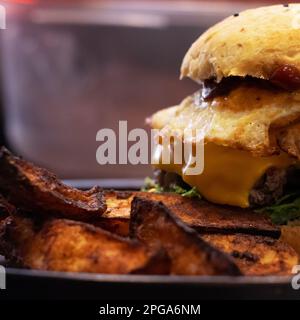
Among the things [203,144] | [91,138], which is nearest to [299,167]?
[203,144]

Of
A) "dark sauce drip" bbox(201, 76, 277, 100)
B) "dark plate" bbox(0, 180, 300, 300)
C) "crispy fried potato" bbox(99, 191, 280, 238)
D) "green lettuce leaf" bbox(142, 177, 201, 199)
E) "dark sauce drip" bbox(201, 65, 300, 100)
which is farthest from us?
"green lettuce leaf" bbox(142, 177, 201, 199)

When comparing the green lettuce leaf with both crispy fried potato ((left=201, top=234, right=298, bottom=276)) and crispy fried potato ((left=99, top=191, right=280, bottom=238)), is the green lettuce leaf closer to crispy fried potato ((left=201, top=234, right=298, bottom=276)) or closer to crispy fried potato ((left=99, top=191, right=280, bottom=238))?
crispy fried potato ((left=99, top=191, right=280, bottom=238))

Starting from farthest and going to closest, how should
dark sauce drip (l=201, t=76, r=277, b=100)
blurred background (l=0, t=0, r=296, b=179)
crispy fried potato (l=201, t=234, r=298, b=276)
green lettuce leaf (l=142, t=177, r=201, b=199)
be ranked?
blurred background (l=0, t=0, r=296, b=179), green lettuce leaf (l=142, t=177, r=201, b=199), dark sauce drip (l=201, t=76, r=277, b=100), crispy fried potato (l=201, t=234, r=298, b=276)

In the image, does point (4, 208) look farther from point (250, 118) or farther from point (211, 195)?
point (250, 118)

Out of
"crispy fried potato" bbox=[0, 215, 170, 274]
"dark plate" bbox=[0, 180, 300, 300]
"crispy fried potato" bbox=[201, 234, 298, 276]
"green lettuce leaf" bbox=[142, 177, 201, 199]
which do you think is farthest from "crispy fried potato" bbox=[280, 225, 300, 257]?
"crispy fried potato" bbox=[0, 215, 170, 274]

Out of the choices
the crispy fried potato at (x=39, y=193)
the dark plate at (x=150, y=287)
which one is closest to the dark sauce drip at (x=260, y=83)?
the crispy fried potato at (x=39, y=193)

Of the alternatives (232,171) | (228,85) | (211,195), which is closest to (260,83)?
(228,85)

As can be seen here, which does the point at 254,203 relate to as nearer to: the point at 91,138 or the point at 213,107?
the point at 213,107
